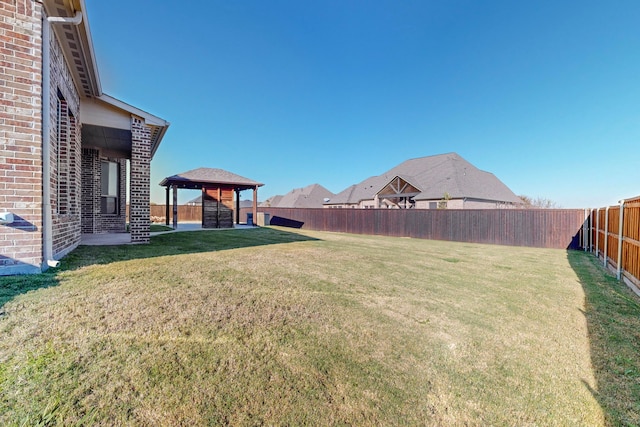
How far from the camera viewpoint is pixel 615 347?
2723 mm

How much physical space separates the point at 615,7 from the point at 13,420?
15162 mm

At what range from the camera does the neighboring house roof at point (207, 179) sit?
13508mm

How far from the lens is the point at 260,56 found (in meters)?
11.6

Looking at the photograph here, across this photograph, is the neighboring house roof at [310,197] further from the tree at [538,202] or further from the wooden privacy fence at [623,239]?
the wooden privacy fence at [623,239]

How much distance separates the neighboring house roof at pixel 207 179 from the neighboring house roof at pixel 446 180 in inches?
492

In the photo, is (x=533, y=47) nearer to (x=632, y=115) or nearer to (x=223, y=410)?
(x=632, y=115)

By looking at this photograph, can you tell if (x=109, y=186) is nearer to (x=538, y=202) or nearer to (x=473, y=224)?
(x=473, y=224)

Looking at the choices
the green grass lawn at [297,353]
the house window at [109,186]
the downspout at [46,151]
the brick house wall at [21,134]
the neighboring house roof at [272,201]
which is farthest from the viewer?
the neighboring house roof at [272,201]

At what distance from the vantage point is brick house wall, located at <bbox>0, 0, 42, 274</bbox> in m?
3.45

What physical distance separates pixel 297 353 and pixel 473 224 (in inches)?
527

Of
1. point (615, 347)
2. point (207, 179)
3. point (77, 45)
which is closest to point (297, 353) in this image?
point (615, 347)

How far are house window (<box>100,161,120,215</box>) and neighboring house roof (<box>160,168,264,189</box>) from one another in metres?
2.90

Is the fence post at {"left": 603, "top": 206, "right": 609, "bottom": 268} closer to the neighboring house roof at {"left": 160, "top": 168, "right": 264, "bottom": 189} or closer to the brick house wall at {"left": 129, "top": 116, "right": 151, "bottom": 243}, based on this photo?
the brick house wall at {"left": 129, "top": 116, "right": 151, "bottom": 243}

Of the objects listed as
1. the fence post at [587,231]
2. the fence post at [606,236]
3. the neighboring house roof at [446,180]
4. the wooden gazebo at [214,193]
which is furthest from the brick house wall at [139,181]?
the neighboring house roof at [446,180]
